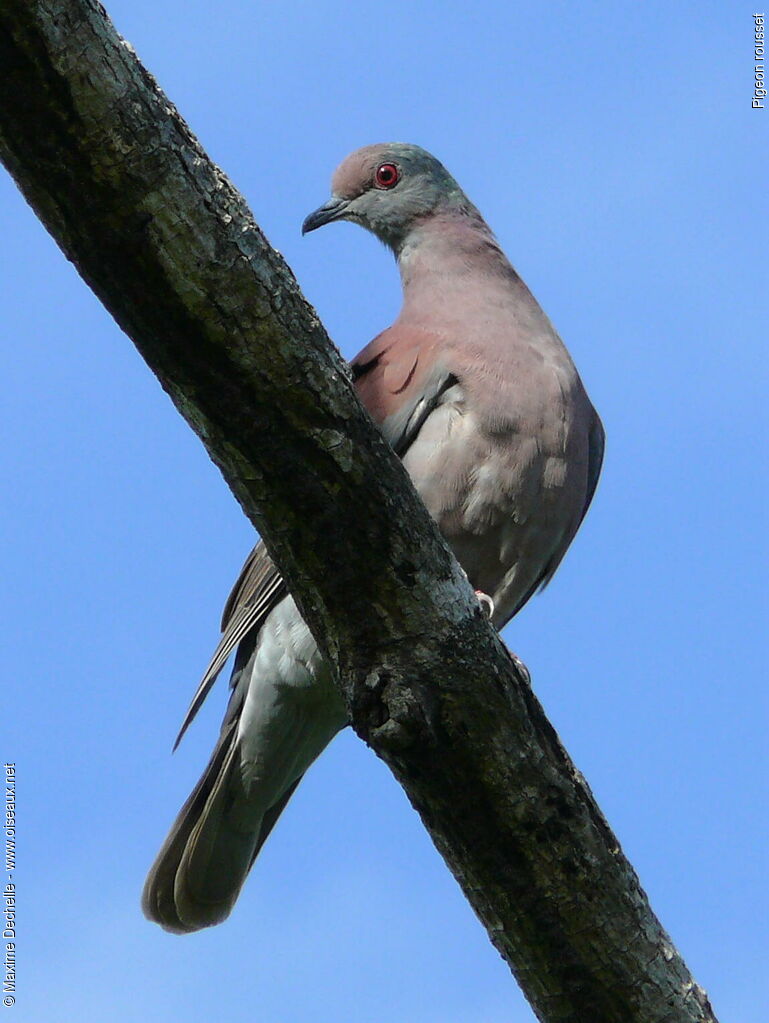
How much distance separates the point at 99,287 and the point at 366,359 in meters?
2.21

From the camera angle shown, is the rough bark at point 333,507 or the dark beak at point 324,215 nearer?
the rough bark at point 333,507

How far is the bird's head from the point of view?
5.82 metres

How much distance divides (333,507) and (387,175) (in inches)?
128

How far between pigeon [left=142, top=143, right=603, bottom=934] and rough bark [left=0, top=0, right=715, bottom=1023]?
92 cm

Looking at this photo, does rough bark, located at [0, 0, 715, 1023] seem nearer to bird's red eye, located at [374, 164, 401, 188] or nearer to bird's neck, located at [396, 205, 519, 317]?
bird's neck, located at [396, 205, 519, 317]

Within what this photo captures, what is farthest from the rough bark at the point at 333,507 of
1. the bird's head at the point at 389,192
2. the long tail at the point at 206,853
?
the bird's head at the point at 389,192

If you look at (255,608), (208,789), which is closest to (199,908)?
(208,789)

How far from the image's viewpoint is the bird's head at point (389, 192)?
5.82m

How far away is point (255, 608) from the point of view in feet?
16.0

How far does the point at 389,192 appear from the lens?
5922 mm

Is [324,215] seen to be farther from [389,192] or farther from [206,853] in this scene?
[206,853]

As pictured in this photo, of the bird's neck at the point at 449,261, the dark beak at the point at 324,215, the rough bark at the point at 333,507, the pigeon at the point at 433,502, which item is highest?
the dark beak at the point at 324,215

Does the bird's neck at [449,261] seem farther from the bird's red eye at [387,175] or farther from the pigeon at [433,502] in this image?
the bird's red eye at [387,175]

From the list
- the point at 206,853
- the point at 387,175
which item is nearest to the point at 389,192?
the point at 387,175
